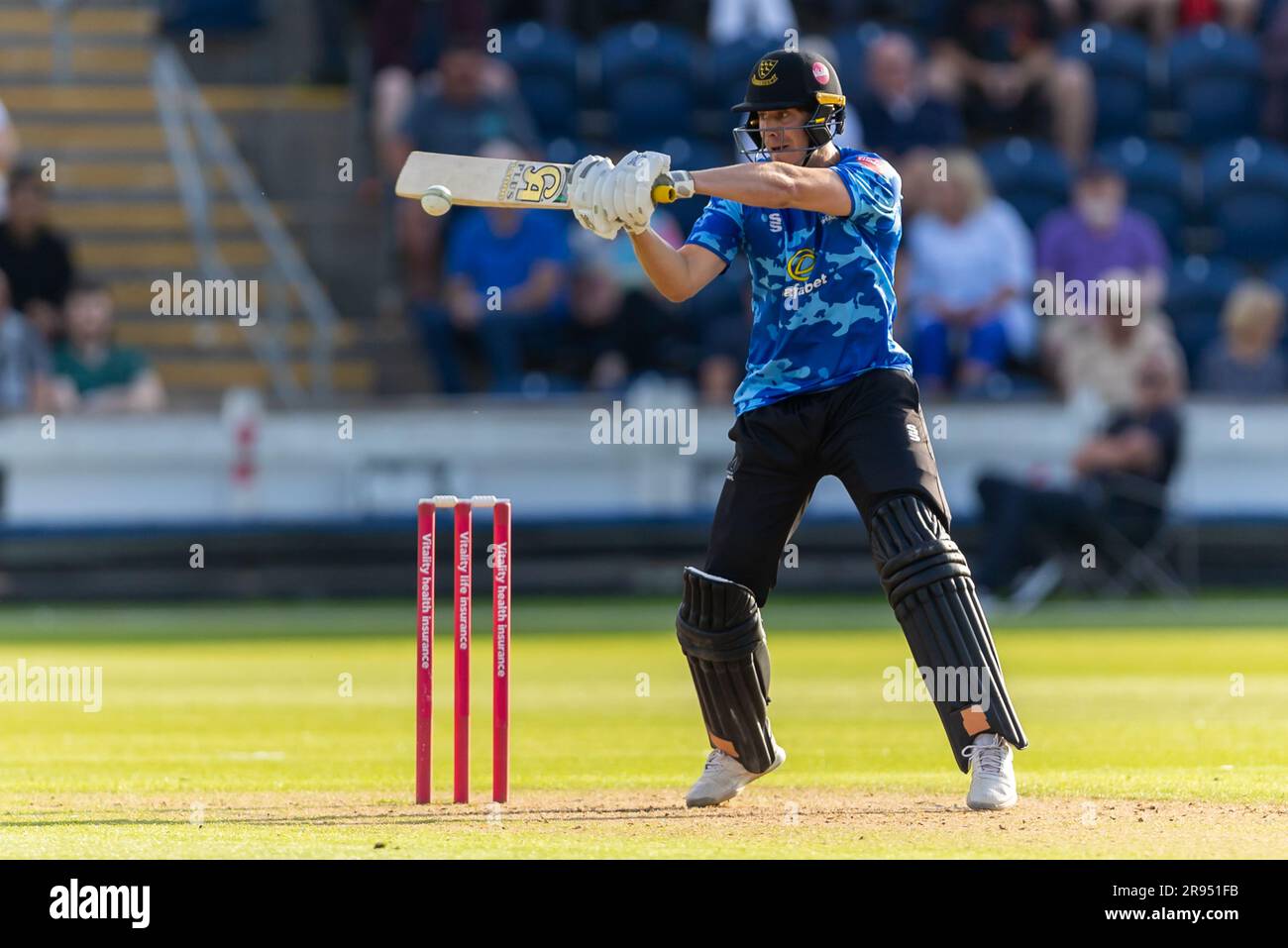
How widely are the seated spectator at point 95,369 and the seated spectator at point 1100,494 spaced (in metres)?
7.32

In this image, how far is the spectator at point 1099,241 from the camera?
19.7 meters

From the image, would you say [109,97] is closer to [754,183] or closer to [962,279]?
[962,279]

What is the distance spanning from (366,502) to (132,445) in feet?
6.71

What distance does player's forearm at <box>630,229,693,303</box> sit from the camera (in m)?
7.69

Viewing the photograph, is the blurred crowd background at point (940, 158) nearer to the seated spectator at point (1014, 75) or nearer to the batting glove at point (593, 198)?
the seated spectator at point (1014, 75)

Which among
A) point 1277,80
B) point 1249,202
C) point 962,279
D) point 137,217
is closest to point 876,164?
point 962,279

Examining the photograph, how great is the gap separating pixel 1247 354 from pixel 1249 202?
226 cm

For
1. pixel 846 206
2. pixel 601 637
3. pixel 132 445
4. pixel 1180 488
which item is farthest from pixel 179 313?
pixel 846 206
